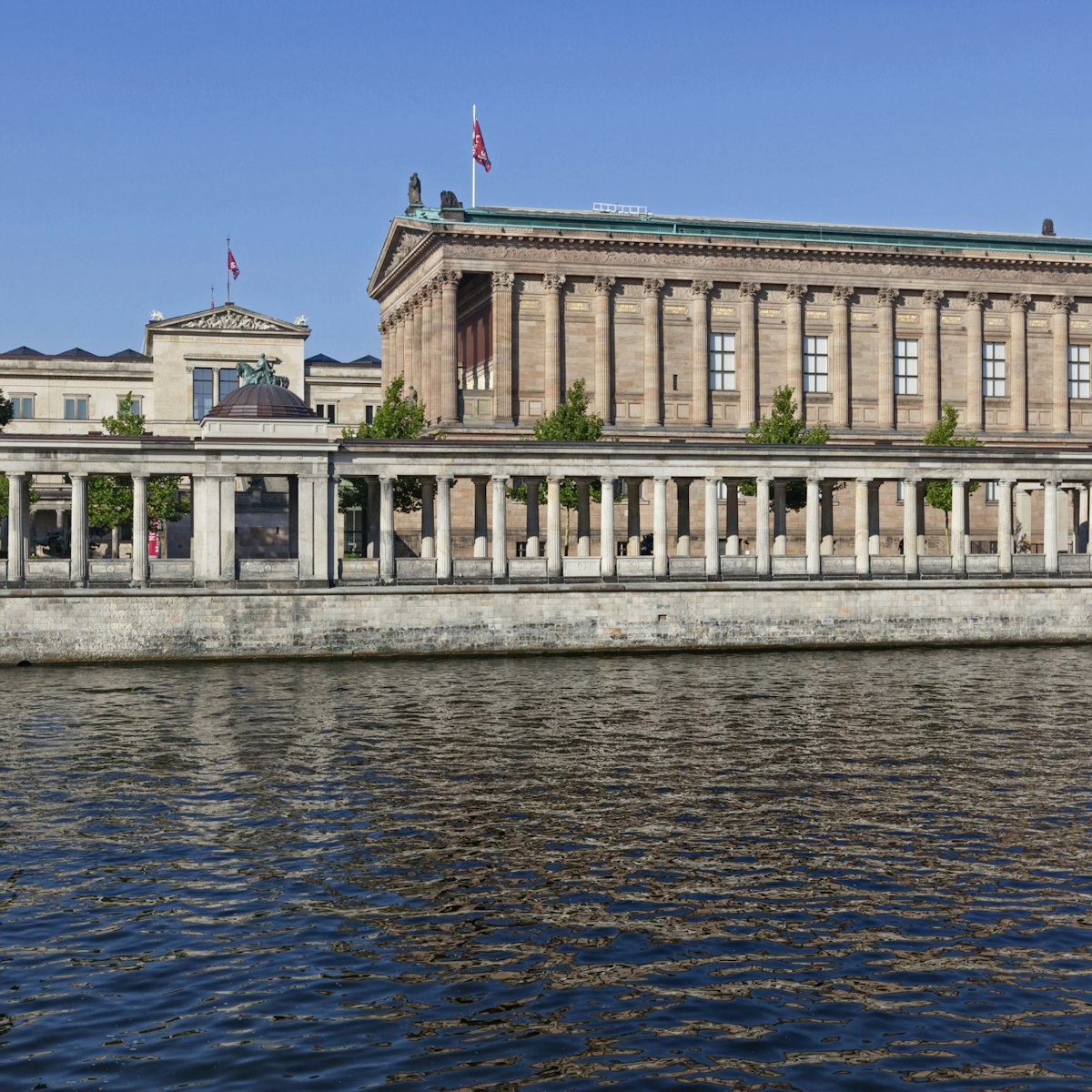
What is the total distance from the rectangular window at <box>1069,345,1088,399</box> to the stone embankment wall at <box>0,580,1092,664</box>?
36222mm

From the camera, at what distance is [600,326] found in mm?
93250

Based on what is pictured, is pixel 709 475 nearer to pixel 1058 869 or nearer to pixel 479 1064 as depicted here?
pixel 1058 869

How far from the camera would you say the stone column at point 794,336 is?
9712 centimetres

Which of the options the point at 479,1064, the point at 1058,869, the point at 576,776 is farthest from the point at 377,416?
the point at 479,1064

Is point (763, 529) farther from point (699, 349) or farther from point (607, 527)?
point (699, 349)

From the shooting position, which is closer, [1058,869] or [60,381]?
[1058,869]

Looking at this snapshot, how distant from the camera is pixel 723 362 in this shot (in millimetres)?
96938

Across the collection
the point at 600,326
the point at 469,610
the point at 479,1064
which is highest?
the point at 600,326

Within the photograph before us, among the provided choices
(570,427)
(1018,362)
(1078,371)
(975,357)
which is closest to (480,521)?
(570,427)

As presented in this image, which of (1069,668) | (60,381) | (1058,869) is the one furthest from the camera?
(60,381)

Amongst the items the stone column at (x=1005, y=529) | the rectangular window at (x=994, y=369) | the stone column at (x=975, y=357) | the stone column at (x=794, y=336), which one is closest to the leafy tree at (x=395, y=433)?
the stone column at (x=794, y=336)

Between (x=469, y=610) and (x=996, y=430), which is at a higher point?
(x=996, y=430)

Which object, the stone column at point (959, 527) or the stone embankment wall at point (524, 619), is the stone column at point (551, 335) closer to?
the stone column at point (959, 527)

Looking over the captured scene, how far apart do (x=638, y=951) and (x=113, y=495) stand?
6977 cm
